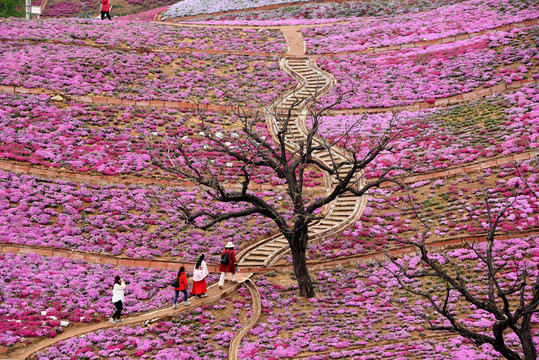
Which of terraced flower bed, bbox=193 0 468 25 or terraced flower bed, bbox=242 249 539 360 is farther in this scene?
terraced flower bed, bbox=193 0 468 25

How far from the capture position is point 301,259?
80.3ft

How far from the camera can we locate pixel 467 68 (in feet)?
146

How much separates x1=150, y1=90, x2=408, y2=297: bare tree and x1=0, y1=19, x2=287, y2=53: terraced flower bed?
13.8 metres

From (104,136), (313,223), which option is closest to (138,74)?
(104,136)

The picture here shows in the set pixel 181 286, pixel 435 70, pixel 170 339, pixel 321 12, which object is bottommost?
pixel 170 339

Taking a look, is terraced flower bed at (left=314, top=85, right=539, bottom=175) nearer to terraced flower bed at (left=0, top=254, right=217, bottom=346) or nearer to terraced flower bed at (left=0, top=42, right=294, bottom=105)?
terraced flower bed at (left=0, top=42, right=294, bottom=105)

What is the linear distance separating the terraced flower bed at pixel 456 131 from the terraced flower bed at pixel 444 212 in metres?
1.97

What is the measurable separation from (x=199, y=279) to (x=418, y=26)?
40.1 meters

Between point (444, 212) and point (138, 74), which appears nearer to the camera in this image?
point (444, 212)

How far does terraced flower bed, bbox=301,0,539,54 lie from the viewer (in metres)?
50.9

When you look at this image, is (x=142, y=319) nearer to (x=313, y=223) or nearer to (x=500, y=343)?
(x=313, y=223)

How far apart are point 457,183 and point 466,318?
39.6ft

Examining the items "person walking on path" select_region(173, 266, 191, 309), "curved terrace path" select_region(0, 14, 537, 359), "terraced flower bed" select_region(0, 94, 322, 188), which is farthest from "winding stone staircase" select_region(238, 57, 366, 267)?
"person walking on path" select_region(173, 266, 191, 309)

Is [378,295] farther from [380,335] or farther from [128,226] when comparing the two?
[128,226]
